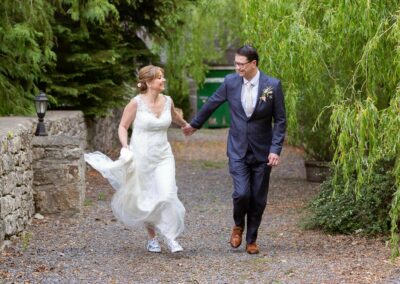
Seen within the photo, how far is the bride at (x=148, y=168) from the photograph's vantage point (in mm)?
8445

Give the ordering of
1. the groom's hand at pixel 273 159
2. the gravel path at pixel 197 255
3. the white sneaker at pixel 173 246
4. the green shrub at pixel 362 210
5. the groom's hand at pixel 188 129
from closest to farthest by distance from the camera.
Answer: the gravel path at pixel 197 255
the groom's hand at pixel 273 159
the white sneaker at pixel 173 246
the groom's hand at pixel 188 129
the green shrub at pixel 362 210

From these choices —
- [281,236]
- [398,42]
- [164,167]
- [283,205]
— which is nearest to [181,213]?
[164,167]

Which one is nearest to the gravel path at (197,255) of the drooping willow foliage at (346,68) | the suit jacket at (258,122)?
the drooping willow foliage at (346,68)

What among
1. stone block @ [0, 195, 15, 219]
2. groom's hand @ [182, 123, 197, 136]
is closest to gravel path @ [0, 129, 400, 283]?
stone block @ [0, 195, 15, 219]

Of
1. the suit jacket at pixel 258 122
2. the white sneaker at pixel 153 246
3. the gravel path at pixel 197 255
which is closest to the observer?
the gravel path at pixel 197 255

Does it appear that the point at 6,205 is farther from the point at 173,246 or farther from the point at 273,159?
the point at 273,159

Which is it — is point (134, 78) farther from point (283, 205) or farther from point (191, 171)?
point (283, 205)

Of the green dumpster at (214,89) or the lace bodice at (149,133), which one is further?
the green dumpster at (214,89)

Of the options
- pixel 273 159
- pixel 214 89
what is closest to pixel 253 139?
pixel 273 159

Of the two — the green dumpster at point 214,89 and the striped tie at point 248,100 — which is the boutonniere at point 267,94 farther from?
the green dumpster at point 214,89

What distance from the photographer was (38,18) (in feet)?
40.8

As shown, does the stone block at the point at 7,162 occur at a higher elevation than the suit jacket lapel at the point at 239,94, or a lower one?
lower

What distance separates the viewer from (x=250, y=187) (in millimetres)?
8430

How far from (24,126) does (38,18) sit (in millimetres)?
2657
